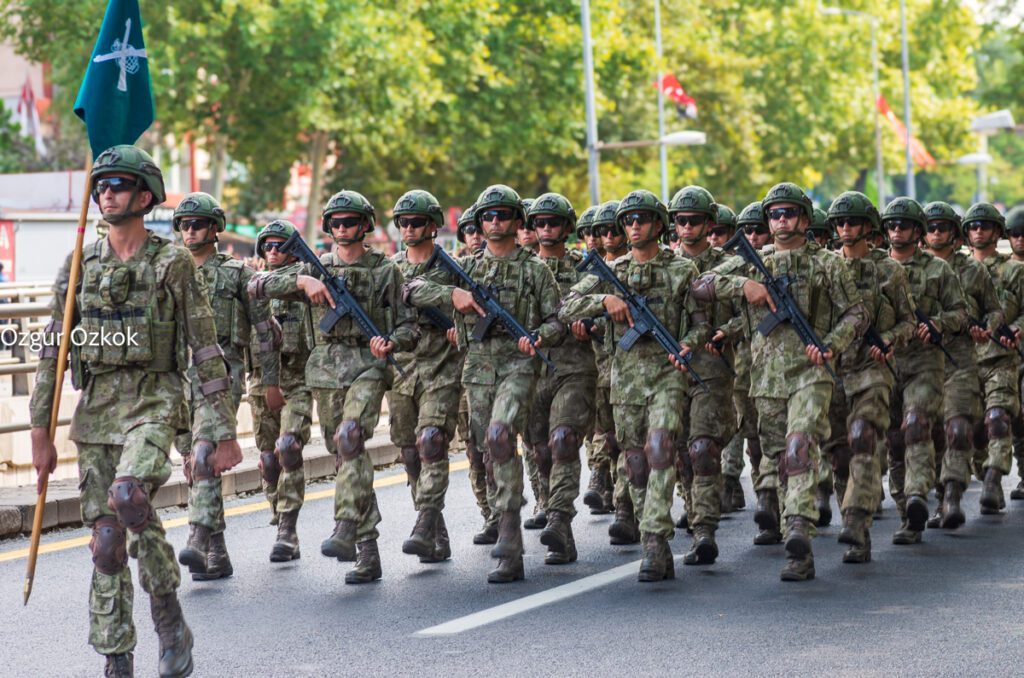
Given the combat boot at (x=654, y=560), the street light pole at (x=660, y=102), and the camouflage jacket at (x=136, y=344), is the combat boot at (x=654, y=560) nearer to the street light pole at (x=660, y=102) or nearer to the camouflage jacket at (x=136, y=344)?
the camouflage jacket at (x=136, y=344)

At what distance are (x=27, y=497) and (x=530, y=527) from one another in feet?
9.83

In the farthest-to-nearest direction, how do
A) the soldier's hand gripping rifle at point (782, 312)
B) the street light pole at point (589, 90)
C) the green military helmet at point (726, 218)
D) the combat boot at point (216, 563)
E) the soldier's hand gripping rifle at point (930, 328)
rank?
the street light pole at point (589, 90), the green military helmet at point (726, 218), the soldier's hand gripping rifle at point (930, 328), the combat boot at point (216, 563), the soldier's hand gripping rifle at point (782, 312)

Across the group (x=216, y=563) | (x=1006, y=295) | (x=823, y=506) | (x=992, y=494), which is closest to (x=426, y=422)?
(x=216, y=563)

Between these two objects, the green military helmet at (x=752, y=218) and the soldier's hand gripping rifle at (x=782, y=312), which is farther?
the green military helmet at (x=752, y=218)

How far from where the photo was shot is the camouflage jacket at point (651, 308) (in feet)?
31.7

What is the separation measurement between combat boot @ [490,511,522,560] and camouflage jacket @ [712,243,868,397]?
55.8 inches

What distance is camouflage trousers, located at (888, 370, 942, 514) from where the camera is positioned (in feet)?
35.0

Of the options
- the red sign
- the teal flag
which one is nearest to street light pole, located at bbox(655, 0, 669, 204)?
the red sign

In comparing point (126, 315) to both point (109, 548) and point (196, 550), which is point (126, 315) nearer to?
point (109, 548)

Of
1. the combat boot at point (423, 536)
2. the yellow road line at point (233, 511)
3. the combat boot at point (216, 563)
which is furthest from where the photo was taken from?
the yellow road line at point (233, 511)

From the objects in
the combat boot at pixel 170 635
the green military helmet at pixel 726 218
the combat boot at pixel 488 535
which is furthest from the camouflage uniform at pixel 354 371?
the green military helmet at pixel 726 218

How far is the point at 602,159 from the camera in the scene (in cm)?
4747

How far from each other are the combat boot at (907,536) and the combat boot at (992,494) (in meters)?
1.38

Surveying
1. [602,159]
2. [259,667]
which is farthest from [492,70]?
[259,667]
